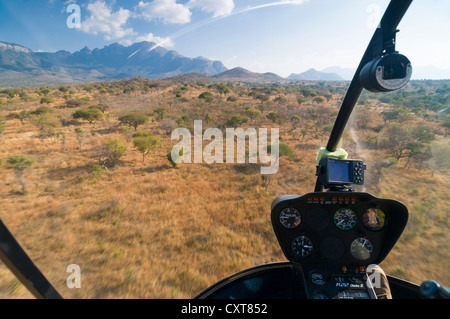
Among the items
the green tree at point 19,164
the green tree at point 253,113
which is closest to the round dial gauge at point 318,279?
the green tree at point 19,164

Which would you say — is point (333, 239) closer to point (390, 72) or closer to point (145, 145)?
point (390, 72)

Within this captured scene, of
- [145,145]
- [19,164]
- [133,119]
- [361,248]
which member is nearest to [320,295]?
[361,248]

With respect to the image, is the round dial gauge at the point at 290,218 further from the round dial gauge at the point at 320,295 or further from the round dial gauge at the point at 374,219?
the round dial gauge at the point at 374,219

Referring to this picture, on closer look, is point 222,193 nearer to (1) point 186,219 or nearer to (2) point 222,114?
(1) point 186,219

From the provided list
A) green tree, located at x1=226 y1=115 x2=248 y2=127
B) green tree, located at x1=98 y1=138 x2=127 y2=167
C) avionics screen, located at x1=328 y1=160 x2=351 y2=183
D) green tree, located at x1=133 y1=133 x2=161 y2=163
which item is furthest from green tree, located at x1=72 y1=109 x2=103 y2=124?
avionics screen, located at x1=328 y1=160 x2=351 y2=183

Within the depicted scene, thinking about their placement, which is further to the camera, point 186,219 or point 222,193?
point 222,193

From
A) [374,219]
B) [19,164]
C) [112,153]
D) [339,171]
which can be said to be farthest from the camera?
[112,153]

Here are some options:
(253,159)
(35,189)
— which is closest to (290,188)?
(253,159)
